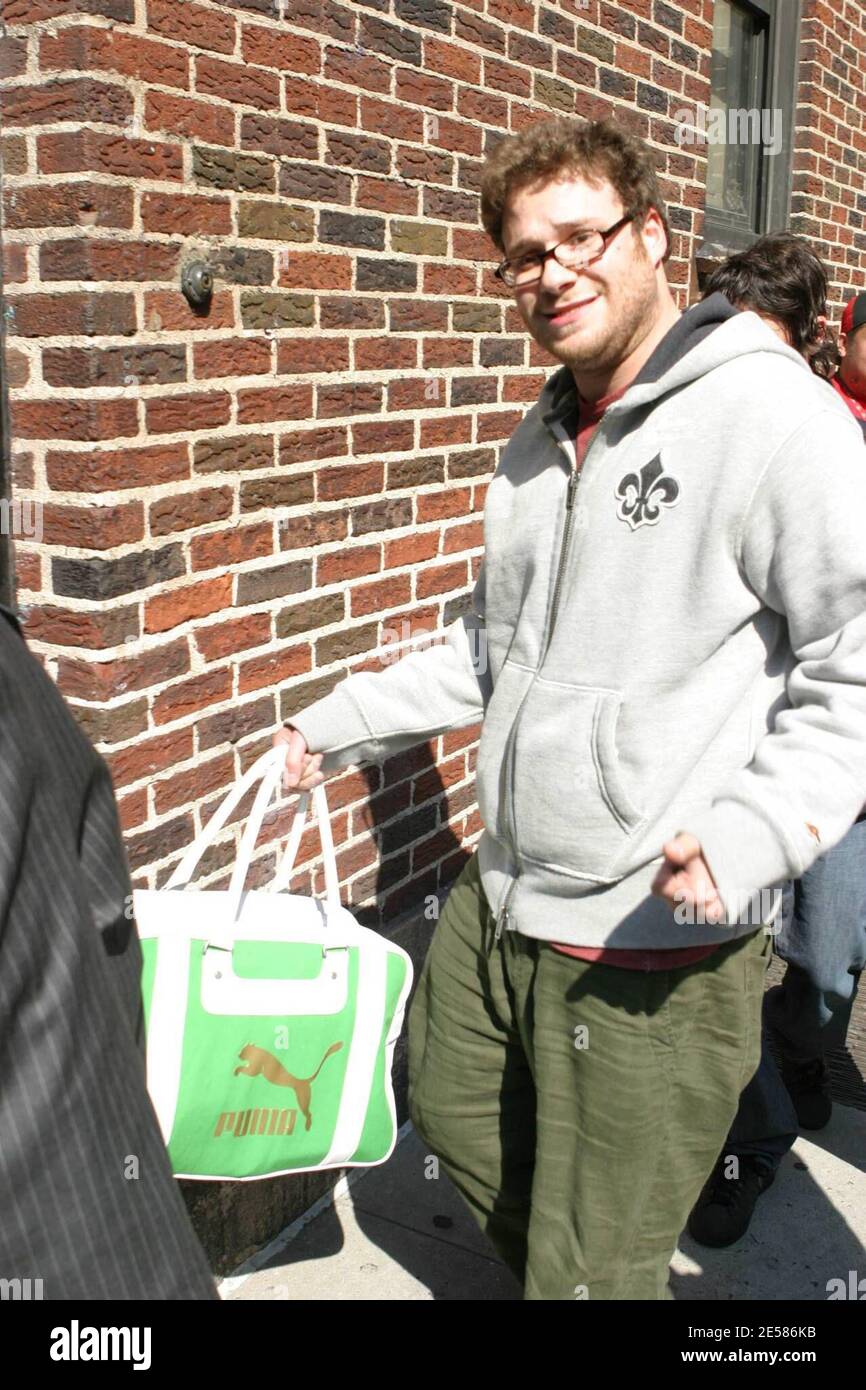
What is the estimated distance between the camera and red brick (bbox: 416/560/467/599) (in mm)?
3713

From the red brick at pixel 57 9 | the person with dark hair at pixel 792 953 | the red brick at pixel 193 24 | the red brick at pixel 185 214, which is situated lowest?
the person with dark hair at pixel 792 953

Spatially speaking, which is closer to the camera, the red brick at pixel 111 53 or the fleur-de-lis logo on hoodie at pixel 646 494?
the fleur-de-lis logo on hoodie at pixel 646 494

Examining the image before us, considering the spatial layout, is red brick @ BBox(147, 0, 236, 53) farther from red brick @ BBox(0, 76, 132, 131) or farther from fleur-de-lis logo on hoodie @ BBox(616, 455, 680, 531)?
fleur-de-lis logo on hoodie @ BBox(616, 455, 680, 531)

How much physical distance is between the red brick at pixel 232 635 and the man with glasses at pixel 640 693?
2.19 ft

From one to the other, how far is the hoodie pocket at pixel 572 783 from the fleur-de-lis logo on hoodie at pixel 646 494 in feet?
0.93

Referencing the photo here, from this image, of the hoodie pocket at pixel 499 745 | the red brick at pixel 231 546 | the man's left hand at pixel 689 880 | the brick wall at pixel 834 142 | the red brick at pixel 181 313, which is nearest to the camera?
the man's left hand at pixel 689 880

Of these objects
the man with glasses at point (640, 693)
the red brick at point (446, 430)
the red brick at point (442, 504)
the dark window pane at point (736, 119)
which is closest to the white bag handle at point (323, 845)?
the man with glasses at point (640, 693)

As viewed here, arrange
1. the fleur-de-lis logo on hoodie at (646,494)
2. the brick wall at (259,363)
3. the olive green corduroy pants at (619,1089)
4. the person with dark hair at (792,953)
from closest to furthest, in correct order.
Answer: the fleur-de-lis logo on hoodie at (646,494)
the olive green corduroy pants at (619,1089)
the brick wall at (259,363)
the person with dark hair at (792,953)

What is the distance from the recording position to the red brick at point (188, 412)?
2.66 meters

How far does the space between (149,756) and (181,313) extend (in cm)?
87

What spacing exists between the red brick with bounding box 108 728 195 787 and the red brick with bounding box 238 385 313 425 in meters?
0.68

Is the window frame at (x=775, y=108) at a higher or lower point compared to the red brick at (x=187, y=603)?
higher

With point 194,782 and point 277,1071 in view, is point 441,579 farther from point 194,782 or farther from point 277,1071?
point 277,1071

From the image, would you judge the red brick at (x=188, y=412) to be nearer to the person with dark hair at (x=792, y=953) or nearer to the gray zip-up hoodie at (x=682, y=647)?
the gray zip-up hoodie at (x=682, y=647)
